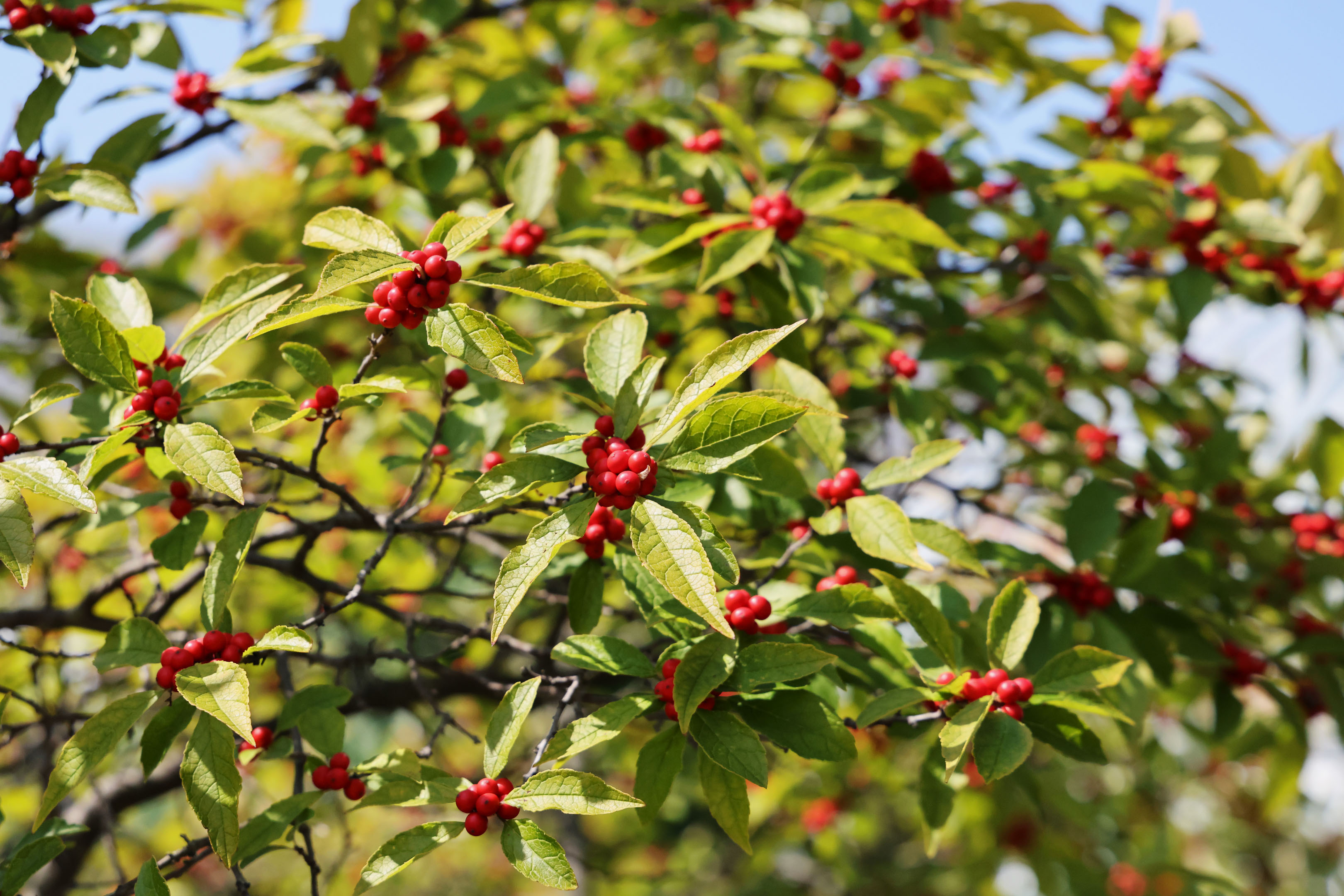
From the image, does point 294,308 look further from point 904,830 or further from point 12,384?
point 904,830

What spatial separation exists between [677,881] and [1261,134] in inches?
150

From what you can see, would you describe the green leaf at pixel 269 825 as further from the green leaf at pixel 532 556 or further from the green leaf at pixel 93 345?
the green leaf at pixel 93 345

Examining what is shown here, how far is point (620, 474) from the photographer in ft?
4.42

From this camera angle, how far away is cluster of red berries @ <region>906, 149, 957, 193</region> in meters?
2.74

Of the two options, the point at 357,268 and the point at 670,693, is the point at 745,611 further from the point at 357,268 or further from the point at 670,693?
the point at 357,268

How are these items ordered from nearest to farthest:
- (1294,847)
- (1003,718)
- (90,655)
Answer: (1003,718), (90,655), (1294,847)

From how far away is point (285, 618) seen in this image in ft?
10.7

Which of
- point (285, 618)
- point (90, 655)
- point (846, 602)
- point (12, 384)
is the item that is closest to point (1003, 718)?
point (846, 602)

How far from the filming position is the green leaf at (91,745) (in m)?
A: 1.44

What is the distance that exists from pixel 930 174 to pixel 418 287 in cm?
193

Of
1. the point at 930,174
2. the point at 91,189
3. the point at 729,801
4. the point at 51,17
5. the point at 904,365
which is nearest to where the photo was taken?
the point at 729,801

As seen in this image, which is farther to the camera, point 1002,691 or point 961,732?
point 1002,691

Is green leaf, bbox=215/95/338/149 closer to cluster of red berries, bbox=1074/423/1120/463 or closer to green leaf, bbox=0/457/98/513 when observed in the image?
green leaf, bbox=0/457/98/513

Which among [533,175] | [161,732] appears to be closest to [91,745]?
[161,732]
